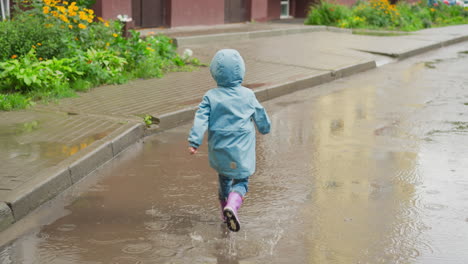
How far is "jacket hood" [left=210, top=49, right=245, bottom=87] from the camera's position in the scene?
4.77 meters

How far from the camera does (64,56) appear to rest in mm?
10289

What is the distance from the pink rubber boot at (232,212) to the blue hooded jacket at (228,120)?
0.16m

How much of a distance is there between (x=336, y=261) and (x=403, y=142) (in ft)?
12.0

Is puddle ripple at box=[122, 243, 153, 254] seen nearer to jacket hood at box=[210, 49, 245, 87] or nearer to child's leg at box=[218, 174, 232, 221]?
child's leg at box=[218, 174, 232, 221]

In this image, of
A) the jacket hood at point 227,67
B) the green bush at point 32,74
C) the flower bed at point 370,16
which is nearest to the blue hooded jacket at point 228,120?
the jacket hood at point 227,67

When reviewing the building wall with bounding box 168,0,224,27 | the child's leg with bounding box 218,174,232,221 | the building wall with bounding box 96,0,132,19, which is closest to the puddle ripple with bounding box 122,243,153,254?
the child's leg with bounding box 218,174,232,221

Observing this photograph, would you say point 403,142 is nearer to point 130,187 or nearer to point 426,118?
point 426,118

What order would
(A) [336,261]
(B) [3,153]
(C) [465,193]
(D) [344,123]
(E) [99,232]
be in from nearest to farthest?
1. (A) [336,261]
2. (E) [99,232]
3. (C) [465,193]
4. (B) [3,153]
5. (D) [344,123]

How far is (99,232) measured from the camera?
4.78 m

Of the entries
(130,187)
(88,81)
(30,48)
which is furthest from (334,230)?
(30,48)

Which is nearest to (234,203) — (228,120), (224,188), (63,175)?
(224,188)

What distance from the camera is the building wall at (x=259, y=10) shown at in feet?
71.9

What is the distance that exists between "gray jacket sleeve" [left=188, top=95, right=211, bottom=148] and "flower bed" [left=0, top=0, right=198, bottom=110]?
439cm

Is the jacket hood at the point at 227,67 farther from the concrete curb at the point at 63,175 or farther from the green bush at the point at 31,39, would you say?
the green bush at the point at 31,39
